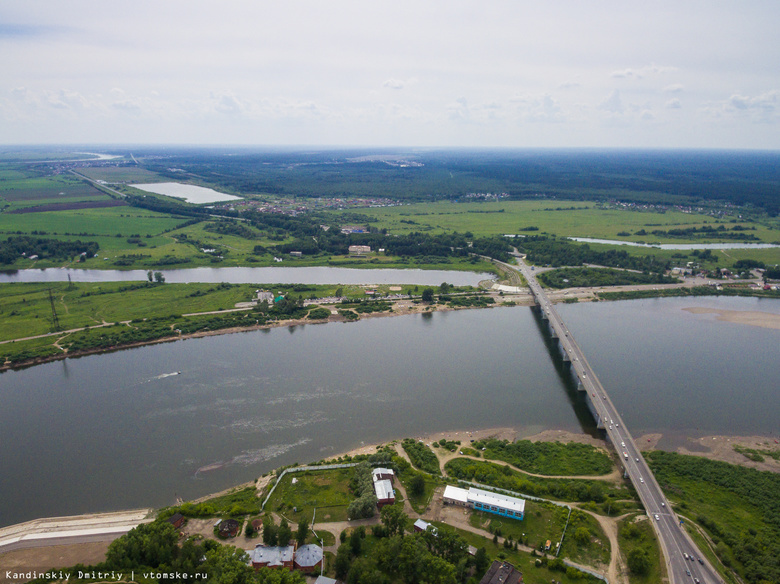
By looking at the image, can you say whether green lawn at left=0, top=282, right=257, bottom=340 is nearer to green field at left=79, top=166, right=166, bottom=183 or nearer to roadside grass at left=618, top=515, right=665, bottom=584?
roadside grass at left=618, top=515, right=665, bottom=584

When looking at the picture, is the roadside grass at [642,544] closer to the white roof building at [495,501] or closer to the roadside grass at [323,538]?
the white roof building at [495,501]

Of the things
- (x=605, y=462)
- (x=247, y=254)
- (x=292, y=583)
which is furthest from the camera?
(x=247, y=254)

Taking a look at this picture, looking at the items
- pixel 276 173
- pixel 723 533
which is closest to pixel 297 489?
pixel 723 533

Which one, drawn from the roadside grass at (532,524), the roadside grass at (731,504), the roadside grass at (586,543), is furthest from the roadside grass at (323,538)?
the roadside grass at (731,504)

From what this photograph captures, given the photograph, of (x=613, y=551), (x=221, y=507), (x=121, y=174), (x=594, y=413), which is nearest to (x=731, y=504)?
(x=613, y=551)

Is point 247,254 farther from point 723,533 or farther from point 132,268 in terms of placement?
point 723,533
